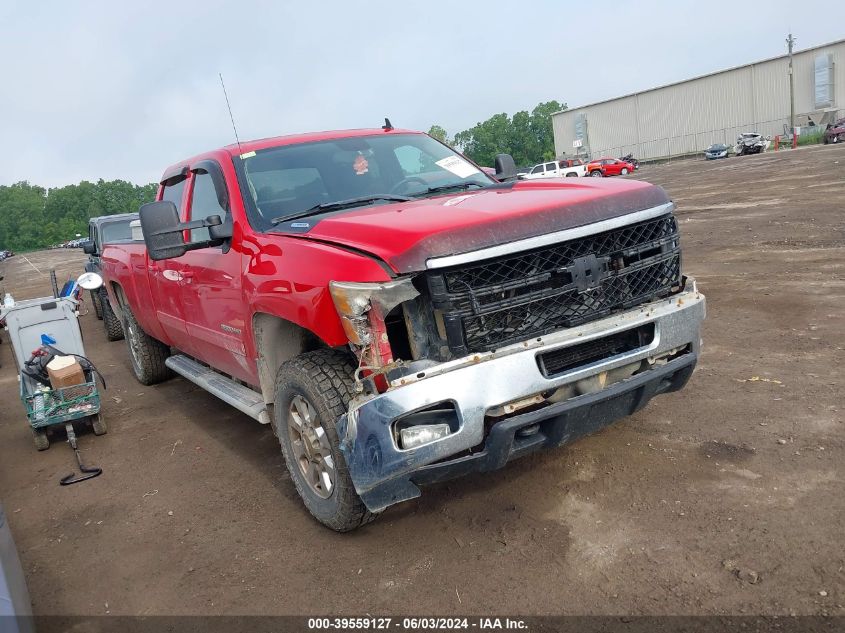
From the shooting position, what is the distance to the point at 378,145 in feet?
15.3

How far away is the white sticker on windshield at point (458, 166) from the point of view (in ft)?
15.0

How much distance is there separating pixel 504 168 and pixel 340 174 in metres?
1.37

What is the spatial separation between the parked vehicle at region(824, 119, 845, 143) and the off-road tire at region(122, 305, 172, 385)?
45.1m

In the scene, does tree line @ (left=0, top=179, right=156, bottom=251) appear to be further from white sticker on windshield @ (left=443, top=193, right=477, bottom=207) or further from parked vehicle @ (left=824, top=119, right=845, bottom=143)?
white sticker on windshield @ (left=443, top=193, right=477, bottom=207)

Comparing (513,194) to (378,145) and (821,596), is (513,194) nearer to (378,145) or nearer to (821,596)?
(378,145)

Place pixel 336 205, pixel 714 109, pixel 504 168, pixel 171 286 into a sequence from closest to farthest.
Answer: pixel 336 205
pixel 504 168
pixel 171 286
pixel 714 109

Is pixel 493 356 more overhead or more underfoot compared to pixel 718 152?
more overhead

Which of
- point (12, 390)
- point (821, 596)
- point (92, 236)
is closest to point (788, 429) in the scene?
point (821, 596)

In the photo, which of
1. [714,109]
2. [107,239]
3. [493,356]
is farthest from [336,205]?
[714,109]

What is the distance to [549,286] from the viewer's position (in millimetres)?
3094

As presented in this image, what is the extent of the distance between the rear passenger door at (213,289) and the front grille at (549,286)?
1588 mm

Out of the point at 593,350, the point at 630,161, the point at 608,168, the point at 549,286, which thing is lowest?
Answer: the point at 630,161

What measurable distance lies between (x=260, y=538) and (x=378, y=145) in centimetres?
260

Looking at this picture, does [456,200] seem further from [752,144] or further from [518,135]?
[518,135]
